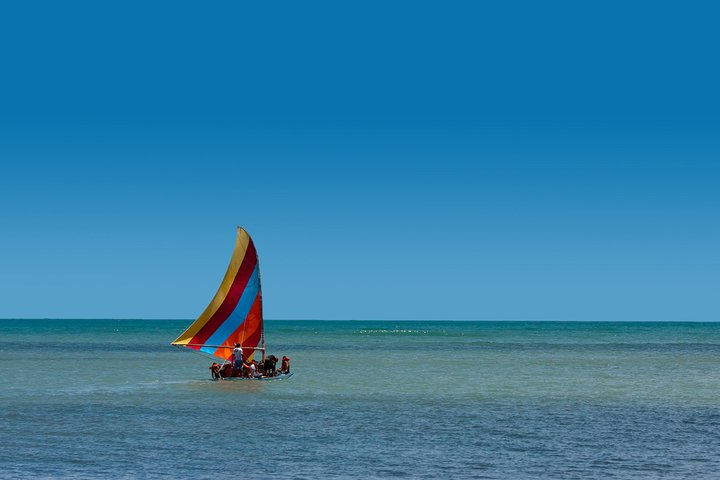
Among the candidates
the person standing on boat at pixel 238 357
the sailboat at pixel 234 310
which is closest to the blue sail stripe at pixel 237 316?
the sailboat at pixel 234 310

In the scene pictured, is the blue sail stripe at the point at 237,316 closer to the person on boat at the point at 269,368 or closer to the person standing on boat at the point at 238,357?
the person standing on boat at the point at 238,357

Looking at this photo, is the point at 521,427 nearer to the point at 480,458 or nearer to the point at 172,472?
the point at 480,458

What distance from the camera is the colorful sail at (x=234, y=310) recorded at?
180 ft

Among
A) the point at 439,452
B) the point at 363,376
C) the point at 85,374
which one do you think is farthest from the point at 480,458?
the point at 85,374

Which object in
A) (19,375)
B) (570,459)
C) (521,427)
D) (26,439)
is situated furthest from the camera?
(19,375)

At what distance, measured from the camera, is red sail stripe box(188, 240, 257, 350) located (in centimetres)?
5503

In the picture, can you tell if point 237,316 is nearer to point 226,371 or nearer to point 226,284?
point 226,284

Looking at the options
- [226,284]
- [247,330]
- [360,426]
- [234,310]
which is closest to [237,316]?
[234,310]

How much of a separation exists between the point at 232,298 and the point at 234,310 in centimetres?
71

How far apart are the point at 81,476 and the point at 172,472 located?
2249 millimetres

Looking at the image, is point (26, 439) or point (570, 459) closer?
point (570, 459)

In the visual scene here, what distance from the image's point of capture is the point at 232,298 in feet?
181

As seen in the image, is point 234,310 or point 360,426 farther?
point 234,310

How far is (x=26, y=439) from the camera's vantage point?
3073 cm
